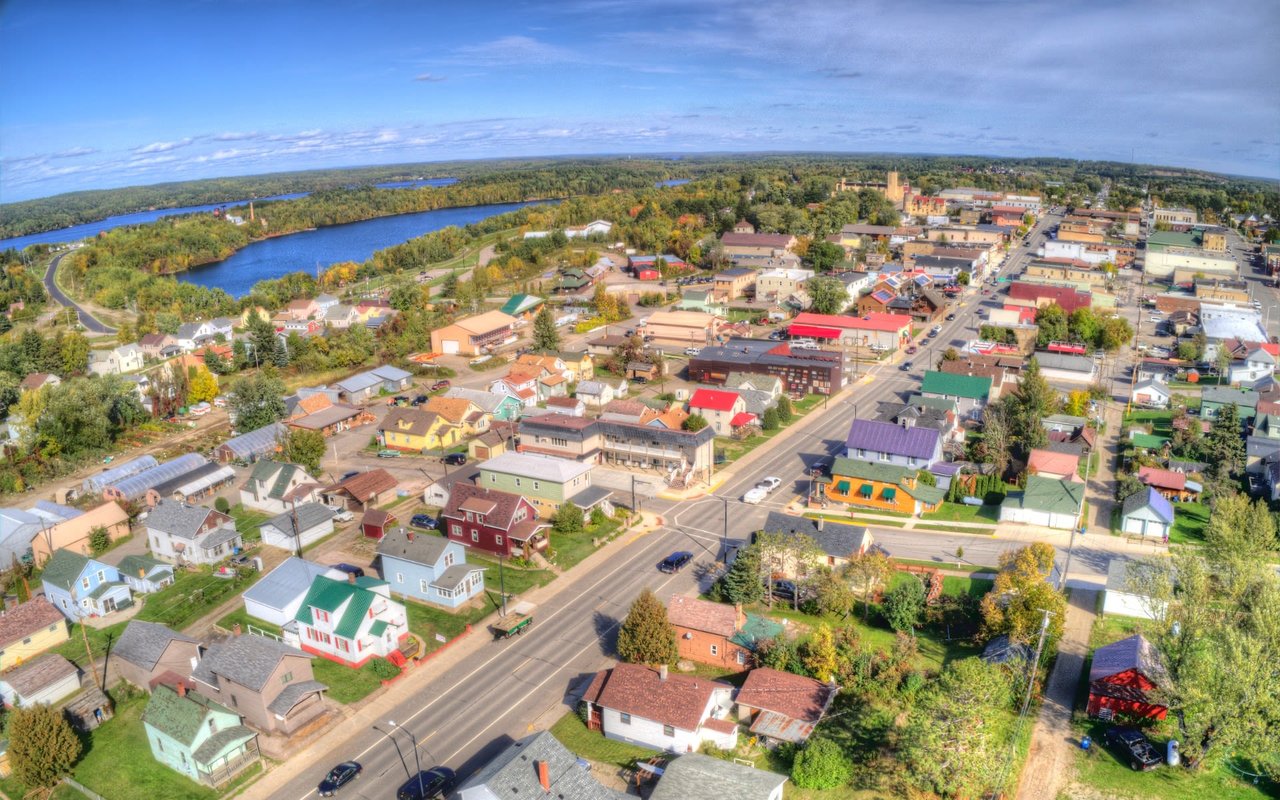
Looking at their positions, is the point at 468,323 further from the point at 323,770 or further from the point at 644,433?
the point at 323,770

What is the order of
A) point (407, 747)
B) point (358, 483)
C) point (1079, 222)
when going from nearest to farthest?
point (407, 747) < point (358, 483) < point (1079, 222)

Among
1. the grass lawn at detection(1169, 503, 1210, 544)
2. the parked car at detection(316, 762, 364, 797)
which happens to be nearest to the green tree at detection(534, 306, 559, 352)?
the grass lawn at detection(1169, 503, 1210, 544)

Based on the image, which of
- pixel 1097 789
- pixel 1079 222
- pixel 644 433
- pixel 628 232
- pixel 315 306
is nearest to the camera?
pixel 1097 789

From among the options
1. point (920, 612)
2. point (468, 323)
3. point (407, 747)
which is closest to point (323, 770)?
point (407, 747)

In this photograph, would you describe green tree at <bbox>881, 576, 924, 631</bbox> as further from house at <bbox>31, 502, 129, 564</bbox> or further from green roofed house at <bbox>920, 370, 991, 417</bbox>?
house at <bbox>31, 502, 129, 564</bbox>

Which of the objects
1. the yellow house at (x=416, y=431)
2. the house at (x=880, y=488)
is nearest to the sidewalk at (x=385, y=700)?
the house at (x=880, y=488)
